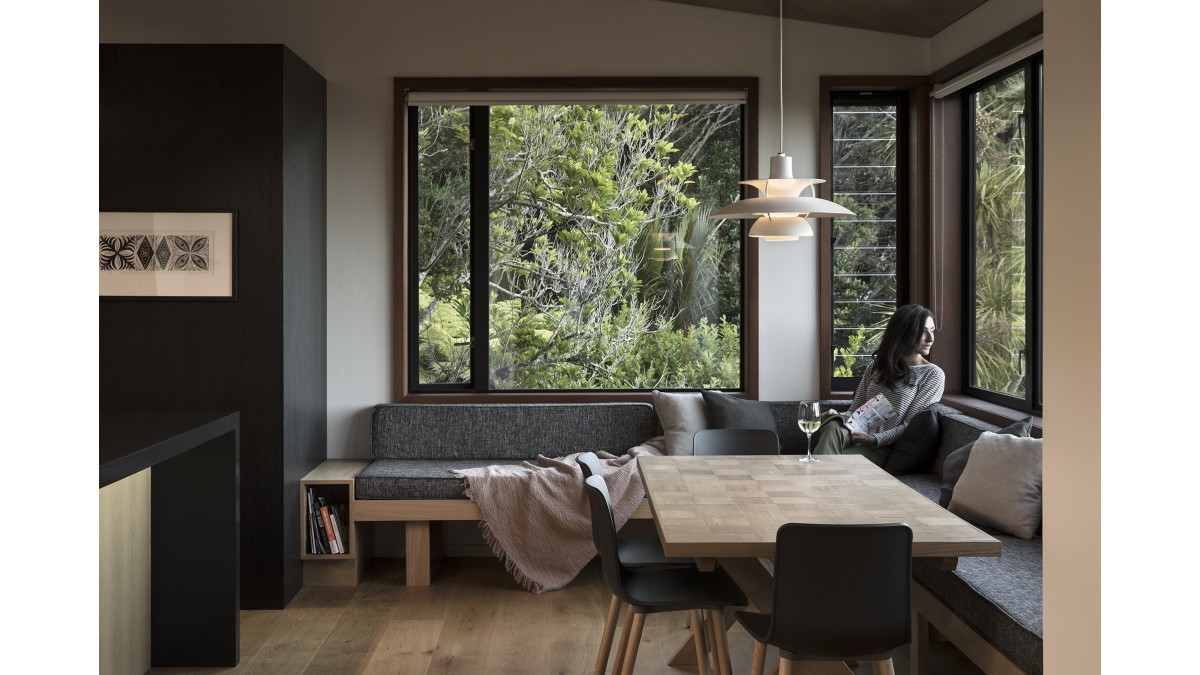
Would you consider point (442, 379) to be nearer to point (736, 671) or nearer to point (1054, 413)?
point (736, 671)

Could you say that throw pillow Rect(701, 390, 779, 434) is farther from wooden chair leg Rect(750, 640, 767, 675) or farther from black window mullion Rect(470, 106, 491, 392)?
wooden chair leg Rect(750, 640, 767, 675)

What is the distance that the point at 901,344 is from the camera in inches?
181

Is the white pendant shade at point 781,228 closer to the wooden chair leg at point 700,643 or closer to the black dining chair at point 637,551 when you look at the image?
the black dining chair at point 637,551

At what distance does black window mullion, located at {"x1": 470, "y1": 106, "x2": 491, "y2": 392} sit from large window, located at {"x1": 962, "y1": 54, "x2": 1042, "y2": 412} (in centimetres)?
267

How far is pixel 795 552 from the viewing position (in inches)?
86.7

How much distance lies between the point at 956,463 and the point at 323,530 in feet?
9.68

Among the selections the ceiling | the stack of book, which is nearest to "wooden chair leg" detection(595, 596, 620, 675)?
the stack of book

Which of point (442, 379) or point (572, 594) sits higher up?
point (442, 379)

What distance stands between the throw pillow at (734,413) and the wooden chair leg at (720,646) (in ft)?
6.42

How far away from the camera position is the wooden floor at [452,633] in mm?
3412

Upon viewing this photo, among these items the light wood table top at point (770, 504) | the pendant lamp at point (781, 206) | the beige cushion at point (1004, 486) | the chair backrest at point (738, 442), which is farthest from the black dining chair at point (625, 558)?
the beige cushion at point (1004, 486)

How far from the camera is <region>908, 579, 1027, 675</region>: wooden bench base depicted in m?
2.62
